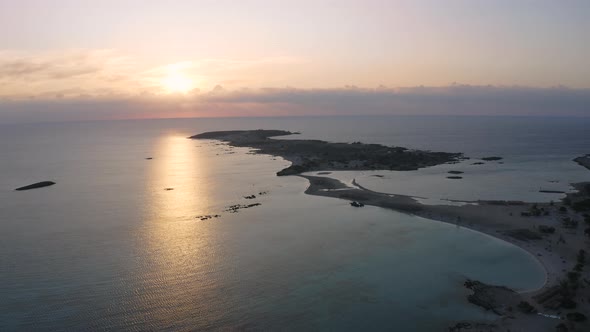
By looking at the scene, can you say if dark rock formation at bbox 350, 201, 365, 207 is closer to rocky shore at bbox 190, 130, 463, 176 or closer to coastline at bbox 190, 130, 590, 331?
coastline at bbox 190, 130, 590, 331

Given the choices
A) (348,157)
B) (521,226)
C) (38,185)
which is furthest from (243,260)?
(348,157)

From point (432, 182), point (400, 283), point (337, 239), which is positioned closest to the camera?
point (400, 283)

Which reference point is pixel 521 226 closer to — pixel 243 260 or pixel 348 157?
pixel 243 260

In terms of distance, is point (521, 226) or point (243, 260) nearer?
point (243, 260)

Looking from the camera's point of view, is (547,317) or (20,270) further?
(20,270)

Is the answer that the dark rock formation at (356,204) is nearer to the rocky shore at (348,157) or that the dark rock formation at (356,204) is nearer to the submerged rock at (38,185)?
the rocky shore at (348,157)

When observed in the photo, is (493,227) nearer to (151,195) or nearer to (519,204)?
(519,204)

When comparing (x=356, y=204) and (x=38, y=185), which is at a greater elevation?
(x=356, y=204)

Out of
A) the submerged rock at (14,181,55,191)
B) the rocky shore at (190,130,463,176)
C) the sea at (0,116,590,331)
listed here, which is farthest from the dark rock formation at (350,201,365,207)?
the submerged rock at (14,181,55,191)

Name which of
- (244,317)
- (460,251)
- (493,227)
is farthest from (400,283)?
(493,227)

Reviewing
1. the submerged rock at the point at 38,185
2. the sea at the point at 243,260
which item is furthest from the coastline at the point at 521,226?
the submerged rock at the point at 38,185

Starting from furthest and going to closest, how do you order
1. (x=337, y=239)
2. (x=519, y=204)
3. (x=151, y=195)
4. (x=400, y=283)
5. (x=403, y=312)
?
(x=151, y=195)
(x=519, y=204)
(x=337, y=239)
(x=400, y=283)
(x=403, y=312)
